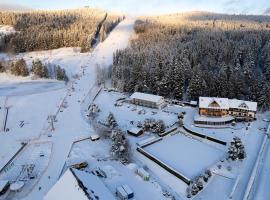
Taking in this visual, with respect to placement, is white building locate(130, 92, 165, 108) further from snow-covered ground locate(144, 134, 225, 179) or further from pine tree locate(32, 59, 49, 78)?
pine tree locate(32, 59, 49, 78)

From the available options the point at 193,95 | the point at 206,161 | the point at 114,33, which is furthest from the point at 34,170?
the point at 114,33

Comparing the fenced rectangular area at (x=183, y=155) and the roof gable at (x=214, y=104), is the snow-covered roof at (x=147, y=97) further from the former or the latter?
the fenced rectangular area at (x=183, y=155)

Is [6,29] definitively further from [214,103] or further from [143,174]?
[143,174]

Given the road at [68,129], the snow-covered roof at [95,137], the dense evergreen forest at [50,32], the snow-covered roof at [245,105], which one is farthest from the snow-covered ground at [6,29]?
the snow-covered roof at [245,105]

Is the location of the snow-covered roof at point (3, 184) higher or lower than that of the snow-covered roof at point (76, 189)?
lower

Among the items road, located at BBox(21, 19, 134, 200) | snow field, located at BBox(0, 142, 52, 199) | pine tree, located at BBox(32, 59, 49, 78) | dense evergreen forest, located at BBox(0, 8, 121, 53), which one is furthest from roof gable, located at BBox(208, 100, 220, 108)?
dense evergreen forest, located at BBox(0, 8, 121, 53)
